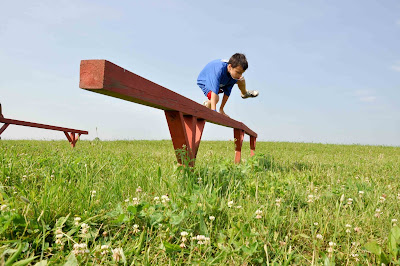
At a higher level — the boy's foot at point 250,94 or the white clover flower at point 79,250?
the boy's foot at point 250,94

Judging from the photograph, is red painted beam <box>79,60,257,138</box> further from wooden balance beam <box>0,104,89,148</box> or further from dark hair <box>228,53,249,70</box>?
wooden balance beam <box>0,104,89,148</box>

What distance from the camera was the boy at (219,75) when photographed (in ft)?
20.9

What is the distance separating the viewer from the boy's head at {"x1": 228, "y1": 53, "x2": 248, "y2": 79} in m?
6.49

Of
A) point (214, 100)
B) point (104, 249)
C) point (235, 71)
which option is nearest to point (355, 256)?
point (104, 249)

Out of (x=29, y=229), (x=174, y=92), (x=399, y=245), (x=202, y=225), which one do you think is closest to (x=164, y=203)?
(x=202, y=225)

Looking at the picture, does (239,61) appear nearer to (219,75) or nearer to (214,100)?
(219,75)

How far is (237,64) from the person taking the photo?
A: 21.3 feet

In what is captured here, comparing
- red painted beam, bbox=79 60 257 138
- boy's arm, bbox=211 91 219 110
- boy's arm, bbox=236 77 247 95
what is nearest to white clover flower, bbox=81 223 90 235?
red painted beam, bbox=79 60 257 138

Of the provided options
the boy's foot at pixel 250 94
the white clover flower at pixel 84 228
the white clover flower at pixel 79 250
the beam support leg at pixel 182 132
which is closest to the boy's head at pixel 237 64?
the boy's foot at pixel 250 94

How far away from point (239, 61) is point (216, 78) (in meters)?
0.62

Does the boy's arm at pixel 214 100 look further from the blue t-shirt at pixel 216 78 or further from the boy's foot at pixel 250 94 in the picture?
the boy's foot at pixel 250 94

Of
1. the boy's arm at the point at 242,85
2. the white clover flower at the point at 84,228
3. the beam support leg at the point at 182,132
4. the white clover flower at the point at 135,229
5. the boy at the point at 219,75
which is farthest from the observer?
the boy's arm at the point at 242,85

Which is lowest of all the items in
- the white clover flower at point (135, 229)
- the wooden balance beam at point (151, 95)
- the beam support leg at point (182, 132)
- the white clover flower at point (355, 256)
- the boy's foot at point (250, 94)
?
the white clover flower at point (355, 256)

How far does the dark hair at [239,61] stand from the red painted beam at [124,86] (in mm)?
3582
